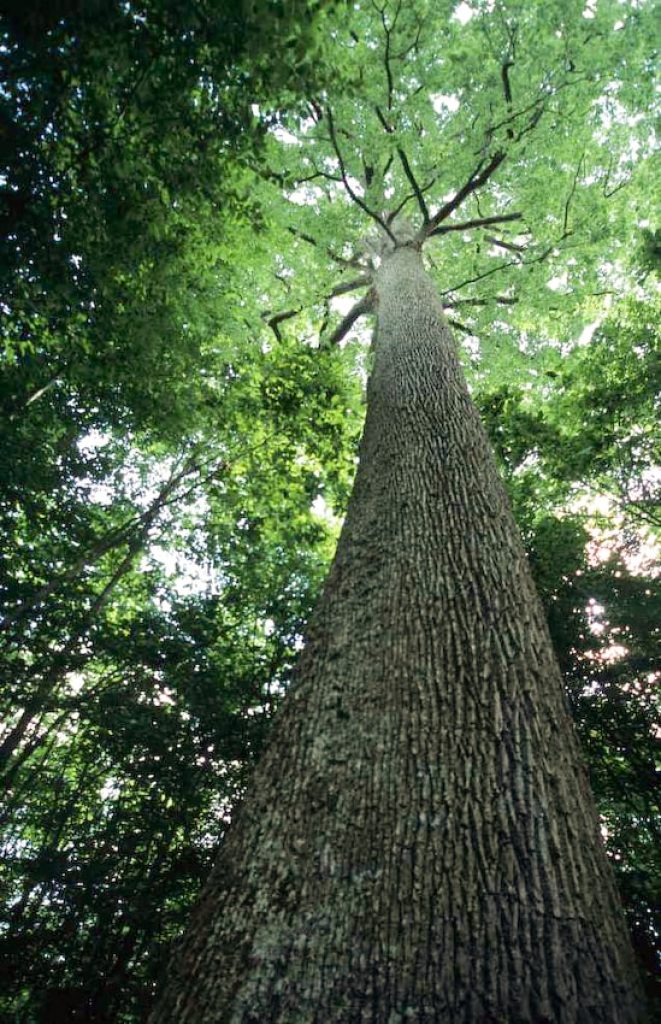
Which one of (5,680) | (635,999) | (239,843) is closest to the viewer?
(635,999)

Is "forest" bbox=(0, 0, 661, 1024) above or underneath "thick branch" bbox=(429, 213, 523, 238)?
underneath

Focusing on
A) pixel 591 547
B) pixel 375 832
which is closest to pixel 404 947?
pixel 375 832

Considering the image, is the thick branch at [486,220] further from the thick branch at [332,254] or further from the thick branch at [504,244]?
the thick branch at [332,254]

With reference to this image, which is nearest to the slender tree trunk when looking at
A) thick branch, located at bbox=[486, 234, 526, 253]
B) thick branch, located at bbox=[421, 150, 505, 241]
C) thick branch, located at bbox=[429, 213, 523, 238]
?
thick branch, located at bbox=[421, 150, 505, 241]

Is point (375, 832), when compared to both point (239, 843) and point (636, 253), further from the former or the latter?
point (636, 253)

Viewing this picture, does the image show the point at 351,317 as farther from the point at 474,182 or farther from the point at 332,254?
the point at 474,182

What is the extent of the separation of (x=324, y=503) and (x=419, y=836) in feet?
21.8

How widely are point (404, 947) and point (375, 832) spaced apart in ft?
0.85

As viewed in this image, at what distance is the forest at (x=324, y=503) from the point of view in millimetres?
1270

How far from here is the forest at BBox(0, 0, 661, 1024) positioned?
127cm

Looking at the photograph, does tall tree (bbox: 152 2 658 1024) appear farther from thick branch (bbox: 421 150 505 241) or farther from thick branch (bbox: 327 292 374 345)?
thick branch (bbox: 327 292 374 345)

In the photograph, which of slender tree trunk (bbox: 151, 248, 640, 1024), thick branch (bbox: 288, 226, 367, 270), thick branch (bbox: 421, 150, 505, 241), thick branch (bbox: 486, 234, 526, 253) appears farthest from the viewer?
thick branch (bbox: 486, 234, 526, 253)

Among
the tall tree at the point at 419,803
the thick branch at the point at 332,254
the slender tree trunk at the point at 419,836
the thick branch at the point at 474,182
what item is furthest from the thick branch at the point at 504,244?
the slender tree trunk at the point at 419,836

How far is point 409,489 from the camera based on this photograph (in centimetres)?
259
